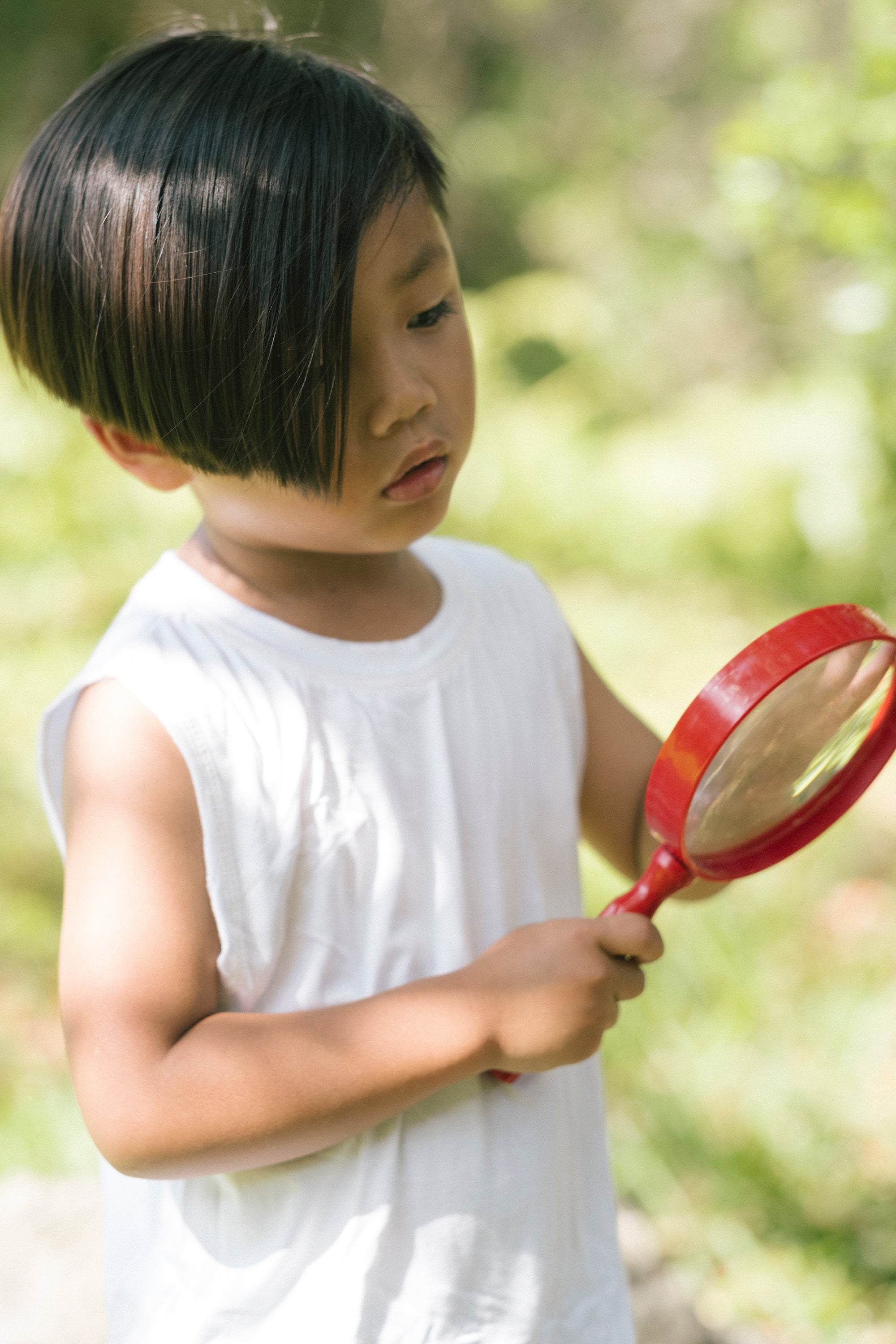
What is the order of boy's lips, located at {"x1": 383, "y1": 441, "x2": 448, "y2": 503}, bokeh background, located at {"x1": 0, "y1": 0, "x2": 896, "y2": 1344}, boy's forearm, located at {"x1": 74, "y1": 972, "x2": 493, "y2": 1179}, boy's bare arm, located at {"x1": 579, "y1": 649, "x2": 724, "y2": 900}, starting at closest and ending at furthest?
boy's forearm, located at {"x1": 74, "y1": 972, "x2": 493, "y2": 1179} < boy's lips, located at {"x1": 383, "y1": 441, "x2": 448, "y2": 503} < boy's bare arm, located at {"x1": 579, "y1": 649, "x2": 724, "y2": 900} < bokeh background, located at {"x1": 0, "y1": 0, "x2": 896, "y2": 1344}

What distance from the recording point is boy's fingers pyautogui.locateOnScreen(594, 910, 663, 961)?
901 millimetres

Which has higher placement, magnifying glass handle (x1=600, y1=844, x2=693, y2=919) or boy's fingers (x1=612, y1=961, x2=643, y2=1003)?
magnifying glass handle (x1=600, y1=844, x2=693, y2=919)

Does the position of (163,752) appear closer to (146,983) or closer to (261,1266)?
(146,983)

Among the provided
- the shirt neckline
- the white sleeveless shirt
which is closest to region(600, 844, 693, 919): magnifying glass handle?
the white sleeveless shirt

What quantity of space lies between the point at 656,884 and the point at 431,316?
0.47 meters

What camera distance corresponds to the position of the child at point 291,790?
2.70 ft

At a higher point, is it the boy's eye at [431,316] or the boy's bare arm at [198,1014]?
the boy's eye at [431,316]

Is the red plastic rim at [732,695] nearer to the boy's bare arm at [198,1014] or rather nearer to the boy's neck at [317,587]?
the boy's bare arm at [198,1014]

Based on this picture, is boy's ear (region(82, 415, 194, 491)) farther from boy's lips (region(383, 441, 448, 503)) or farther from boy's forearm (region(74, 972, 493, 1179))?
boy's forearm (region(74, 972, 493, 1179))

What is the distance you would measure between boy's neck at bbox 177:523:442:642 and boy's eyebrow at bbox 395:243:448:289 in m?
0.24

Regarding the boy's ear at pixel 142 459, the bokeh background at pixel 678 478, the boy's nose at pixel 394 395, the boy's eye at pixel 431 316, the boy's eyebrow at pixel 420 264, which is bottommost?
the bokeh background at pixel 678 478

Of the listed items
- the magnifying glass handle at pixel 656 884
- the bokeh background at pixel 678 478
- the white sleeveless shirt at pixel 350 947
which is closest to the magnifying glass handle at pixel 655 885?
the magnifying glass handle at pixel 656 884

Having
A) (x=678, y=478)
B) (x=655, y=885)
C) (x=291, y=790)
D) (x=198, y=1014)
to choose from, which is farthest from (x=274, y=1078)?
(x=678, y=478)

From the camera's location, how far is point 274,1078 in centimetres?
82
